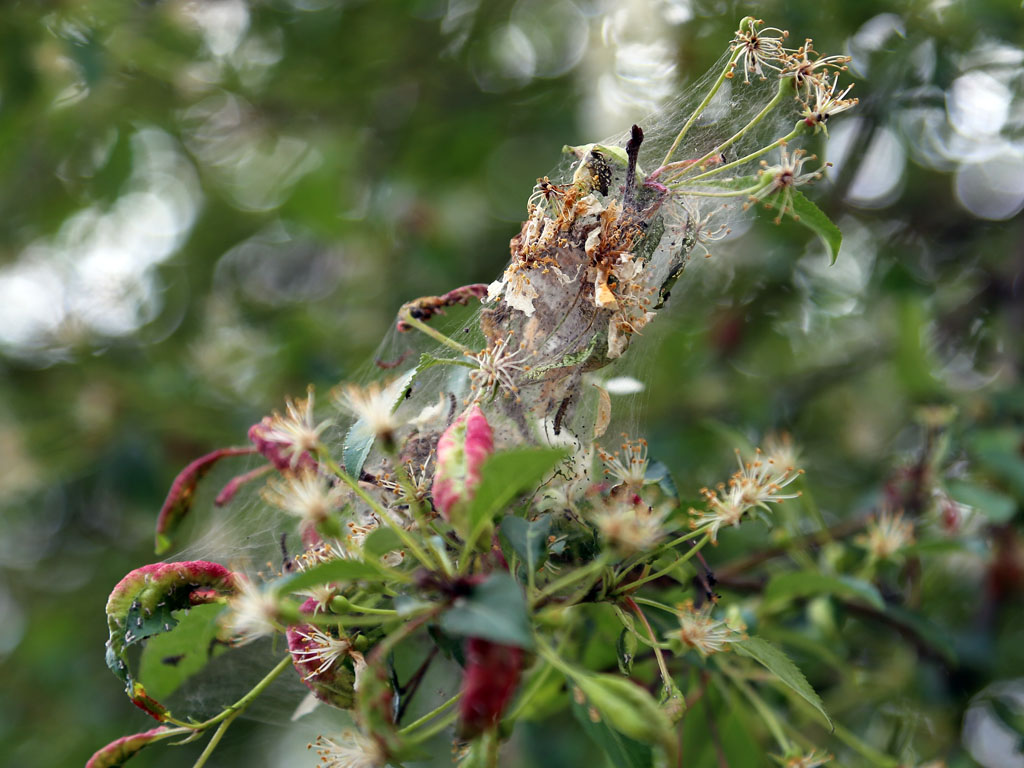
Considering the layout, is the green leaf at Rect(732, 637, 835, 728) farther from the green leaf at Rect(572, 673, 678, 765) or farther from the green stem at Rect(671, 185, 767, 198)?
the green stem at Rect(671, 185, 767, 198)

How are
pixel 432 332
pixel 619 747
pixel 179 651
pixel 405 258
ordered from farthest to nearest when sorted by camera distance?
pixel 405 258 < pixel 179 651 < pixel 432 332 < pixel 619 747

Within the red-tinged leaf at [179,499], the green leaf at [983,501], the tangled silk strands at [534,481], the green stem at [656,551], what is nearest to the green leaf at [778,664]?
the tangled silk strands at [534,481]

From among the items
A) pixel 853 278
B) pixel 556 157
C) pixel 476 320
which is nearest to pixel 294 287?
pixel 556 157

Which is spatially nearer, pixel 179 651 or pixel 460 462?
pixel 460 462

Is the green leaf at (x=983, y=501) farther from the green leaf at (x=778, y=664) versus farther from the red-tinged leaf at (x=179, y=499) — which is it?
the red-tinged leaf at (x=179, y=499)

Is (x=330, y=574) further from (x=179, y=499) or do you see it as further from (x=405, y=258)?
(x=405, y=258)

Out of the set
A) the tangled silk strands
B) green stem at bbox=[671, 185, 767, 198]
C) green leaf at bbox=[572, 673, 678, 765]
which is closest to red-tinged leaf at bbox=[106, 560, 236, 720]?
the tangled silk strands

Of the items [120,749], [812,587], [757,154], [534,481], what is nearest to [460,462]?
[534,481]

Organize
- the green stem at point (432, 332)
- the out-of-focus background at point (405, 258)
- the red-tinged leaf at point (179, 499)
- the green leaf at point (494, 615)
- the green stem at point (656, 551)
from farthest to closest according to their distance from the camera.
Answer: the out-of-focus background at point (405, 258), the red-tinged leaf at point (179, 499), the green stem at point (432, 332), the green stem at point (656, 551), the green leaf at point (494, 615)

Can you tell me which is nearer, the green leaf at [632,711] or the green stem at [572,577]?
the green leaf at [632,711]
